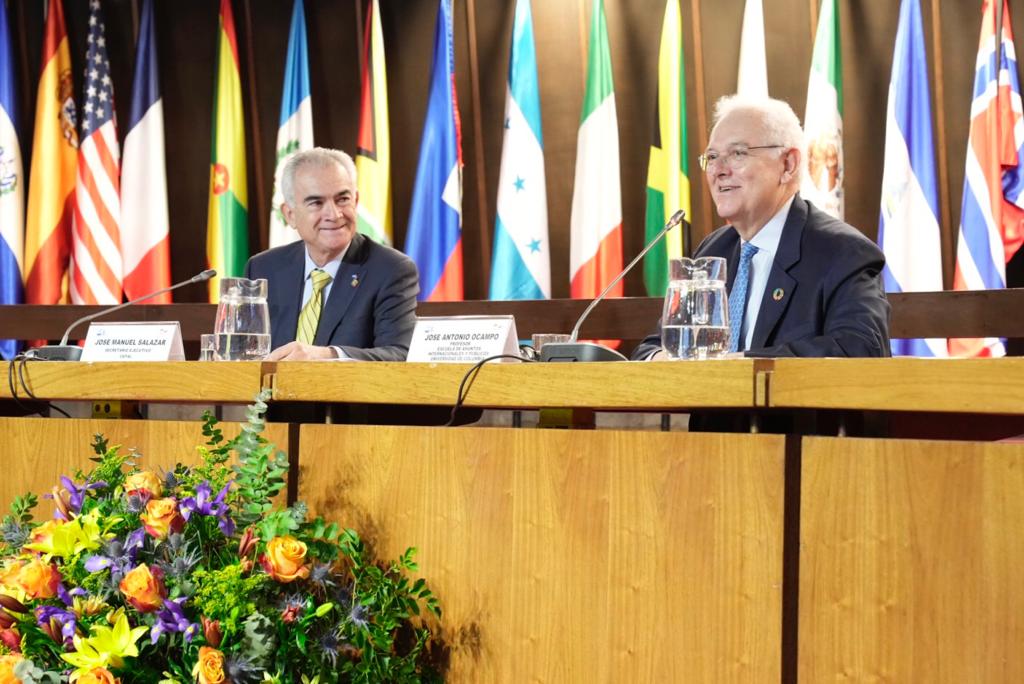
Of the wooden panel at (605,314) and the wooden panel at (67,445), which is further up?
the wooden panel at (605,314)

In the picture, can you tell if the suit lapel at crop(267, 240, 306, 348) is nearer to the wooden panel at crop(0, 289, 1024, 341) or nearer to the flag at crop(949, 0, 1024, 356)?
the wooden panel at crop(0, 289, 1024, 341)

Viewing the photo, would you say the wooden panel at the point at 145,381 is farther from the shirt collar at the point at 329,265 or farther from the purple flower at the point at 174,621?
the shirt collar at the point at 329,265

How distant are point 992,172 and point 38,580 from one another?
12.1ft

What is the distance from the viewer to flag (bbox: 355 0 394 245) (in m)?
4.81

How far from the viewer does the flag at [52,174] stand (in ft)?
16.4

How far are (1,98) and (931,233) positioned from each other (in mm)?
3973

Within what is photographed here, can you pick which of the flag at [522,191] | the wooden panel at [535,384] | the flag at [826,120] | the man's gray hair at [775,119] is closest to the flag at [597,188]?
the flag at [522,191]

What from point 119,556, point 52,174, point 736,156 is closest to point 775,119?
point 736,156

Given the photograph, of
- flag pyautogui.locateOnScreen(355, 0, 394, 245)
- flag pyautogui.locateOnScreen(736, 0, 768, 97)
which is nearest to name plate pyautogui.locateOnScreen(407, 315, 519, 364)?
flag pyautogui.locateOnScreen(355, 0, 394, 245)

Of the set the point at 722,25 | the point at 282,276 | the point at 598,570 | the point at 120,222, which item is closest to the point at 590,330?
the point at 282,276

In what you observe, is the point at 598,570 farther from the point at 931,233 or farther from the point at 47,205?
the point at 47,205

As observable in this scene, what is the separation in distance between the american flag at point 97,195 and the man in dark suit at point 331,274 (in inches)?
76.2

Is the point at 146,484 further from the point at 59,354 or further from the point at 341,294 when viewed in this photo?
the point at 341,294

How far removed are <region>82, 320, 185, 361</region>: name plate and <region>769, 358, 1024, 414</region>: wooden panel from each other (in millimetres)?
1303
